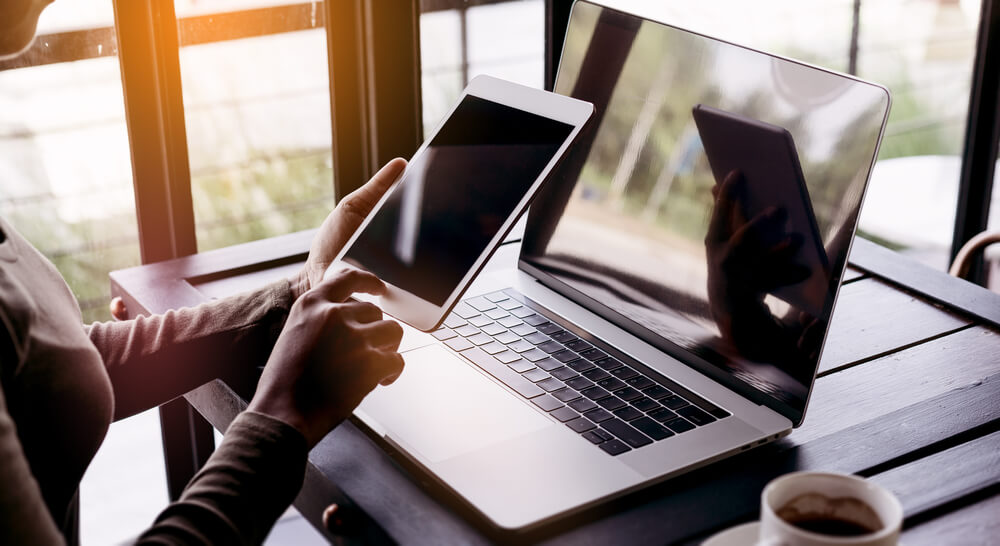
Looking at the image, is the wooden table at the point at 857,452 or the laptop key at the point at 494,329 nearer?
the wooden table at the point at 857,452

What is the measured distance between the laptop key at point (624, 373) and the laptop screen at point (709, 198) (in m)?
0.08

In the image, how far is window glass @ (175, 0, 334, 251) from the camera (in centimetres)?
165

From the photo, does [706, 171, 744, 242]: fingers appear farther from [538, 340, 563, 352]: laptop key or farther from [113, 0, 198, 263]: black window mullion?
[113, 0, 198, 263]: black window mullion

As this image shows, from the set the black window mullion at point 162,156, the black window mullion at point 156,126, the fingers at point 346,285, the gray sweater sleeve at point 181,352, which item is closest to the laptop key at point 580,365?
the fingers at point 346,285

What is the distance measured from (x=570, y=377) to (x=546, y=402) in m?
0.05

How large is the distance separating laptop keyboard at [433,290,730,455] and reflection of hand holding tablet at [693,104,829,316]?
15 cm

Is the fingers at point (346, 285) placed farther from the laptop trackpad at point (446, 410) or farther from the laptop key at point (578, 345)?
the laptop key at point (578, 345)

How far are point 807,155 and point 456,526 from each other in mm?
456

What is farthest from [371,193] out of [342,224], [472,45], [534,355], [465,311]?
[472,45]

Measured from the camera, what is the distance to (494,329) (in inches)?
40.3

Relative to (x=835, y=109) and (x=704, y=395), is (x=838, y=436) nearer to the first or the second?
(x=704, y=395)

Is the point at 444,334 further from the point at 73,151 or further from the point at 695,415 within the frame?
the point at 73,151

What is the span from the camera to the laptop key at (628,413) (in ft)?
2.77

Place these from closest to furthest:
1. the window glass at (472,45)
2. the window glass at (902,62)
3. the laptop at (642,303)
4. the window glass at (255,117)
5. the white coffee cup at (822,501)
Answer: the white coffee cup at (822,501)
the laptop at (642,303)
the window glass at (255,117)
the window glass at (472,45)
the window glass at (902,62)
